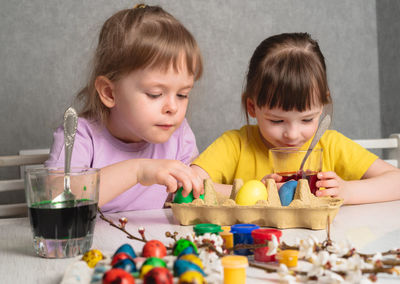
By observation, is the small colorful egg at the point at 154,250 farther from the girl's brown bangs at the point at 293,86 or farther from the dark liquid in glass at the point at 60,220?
the girl's brown bangs at the point at 293,86

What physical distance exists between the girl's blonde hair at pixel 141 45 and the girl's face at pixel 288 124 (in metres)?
0.23

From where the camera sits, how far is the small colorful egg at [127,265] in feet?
1.53

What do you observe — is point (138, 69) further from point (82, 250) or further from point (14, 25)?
point (14, 25)

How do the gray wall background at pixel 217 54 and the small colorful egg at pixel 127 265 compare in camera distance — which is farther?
the gray wall background at pixel 217 54

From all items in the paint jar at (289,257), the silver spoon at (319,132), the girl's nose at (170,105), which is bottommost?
the paint jar at (289,257)

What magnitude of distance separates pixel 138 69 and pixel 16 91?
1.07m

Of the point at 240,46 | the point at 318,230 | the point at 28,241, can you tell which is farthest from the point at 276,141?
the point at 240,46

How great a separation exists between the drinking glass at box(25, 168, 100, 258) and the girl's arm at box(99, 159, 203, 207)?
236mm

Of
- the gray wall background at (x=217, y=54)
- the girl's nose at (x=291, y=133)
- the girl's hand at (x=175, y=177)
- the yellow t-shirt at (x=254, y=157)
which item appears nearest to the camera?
the girl's hand at (x=175, y=177)

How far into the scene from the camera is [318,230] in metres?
0.75

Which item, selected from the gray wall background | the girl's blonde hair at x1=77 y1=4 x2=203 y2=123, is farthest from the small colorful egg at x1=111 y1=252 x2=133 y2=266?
the gray wall background

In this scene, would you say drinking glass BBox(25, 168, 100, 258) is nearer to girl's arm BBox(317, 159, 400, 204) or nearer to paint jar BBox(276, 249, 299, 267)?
paint jar BBox(276, 249, 299, 267)

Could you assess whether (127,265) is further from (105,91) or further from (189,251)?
(105,91)

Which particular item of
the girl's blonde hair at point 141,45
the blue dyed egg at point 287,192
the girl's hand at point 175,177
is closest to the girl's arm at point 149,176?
the girl's hand at point 175,177
